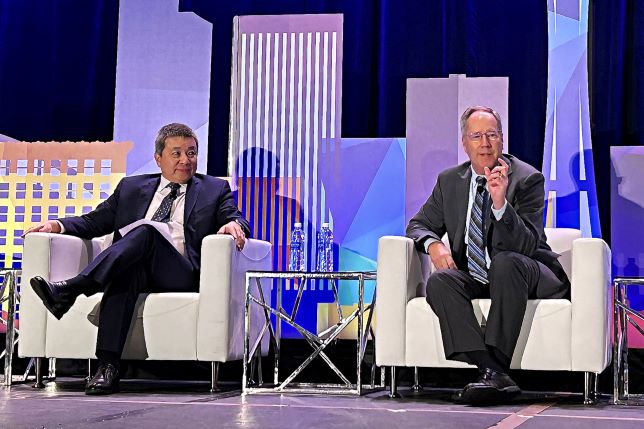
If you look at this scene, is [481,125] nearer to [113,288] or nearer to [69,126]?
[113,288]

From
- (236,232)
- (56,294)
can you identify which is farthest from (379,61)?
(56,294)

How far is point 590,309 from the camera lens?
313 centimetres

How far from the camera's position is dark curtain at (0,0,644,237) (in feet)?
14.7

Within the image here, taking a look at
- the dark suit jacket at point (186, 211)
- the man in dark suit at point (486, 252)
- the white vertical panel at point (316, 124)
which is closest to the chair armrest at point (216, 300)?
the dark suit jacket at point (186, 211)

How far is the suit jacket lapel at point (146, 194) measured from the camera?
Result: 3922 mm

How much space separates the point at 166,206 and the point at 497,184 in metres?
1.46

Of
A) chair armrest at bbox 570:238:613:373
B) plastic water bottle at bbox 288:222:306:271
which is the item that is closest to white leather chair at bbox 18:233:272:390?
plastic water bottle at bbox 288:222:306:271

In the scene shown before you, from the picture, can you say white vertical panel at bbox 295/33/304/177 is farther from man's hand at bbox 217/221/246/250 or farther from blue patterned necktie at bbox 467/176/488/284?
blue patterned necktie at bbox 467/176/488/284

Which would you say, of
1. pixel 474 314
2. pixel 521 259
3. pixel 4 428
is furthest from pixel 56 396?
pixel 521 259

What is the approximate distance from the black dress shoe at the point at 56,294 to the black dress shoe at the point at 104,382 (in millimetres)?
253

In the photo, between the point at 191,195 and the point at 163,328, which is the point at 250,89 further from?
the point at 163,328

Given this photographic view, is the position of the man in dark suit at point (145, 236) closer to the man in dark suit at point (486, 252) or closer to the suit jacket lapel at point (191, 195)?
the suit jacket lapel at point (191, 195)

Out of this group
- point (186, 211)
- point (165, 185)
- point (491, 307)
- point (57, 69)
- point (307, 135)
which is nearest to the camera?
point (491, 307)

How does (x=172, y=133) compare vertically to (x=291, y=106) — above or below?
below
